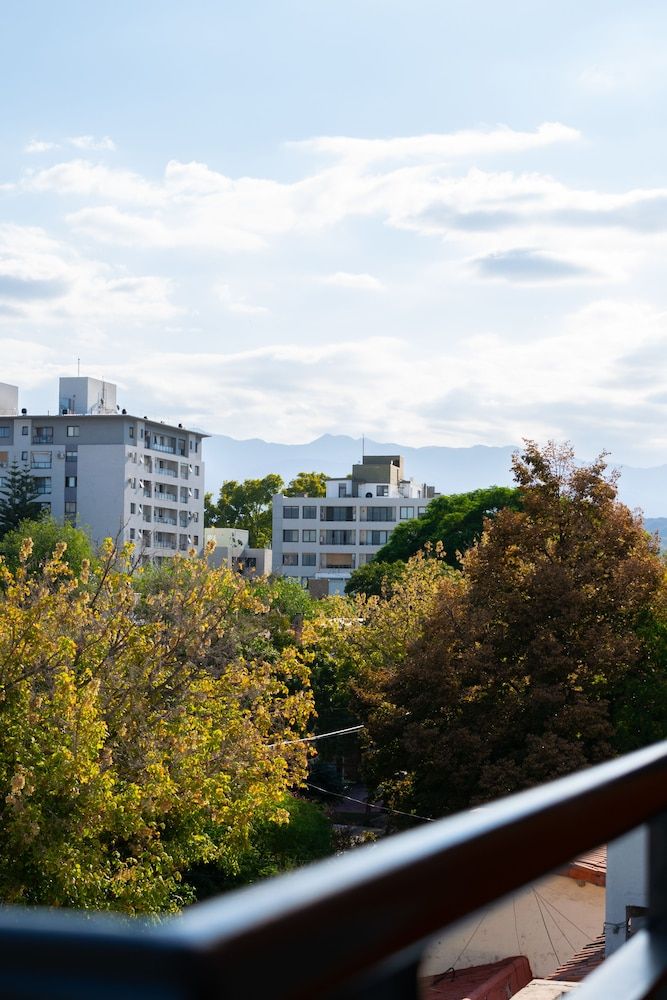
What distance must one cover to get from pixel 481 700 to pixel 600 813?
21753mm

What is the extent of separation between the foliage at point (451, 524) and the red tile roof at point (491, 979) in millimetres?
36435

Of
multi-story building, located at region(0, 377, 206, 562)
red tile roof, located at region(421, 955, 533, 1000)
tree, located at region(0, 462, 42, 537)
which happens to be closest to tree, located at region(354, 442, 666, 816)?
red tile roof, located at region(421, 955, 533, 1000)

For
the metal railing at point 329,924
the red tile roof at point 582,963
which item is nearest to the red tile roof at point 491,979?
the red tile roof at point 582,963

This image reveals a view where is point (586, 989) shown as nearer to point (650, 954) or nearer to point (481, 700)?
point (650, 954)

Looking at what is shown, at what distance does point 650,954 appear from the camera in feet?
4.29

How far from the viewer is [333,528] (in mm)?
102562

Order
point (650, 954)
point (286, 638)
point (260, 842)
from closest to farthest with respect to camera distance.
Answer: point (650, 954)
point (260, 842)
point (286, 638)

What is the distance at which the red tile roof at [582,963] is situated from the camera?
30.9ft

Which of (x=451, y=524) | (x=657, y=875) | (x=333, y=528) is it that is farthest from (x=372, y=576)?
(x=657, y=875)

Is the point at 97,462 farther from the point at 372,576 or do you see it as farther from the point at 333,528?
the point at 372,576

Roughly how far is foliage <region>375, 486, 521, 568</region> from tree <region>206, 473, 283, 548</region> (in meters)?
46.1

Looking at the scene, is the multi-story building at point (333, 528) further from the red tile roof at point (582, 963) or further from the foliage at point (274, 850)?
the red tile roof at point (582, 963)

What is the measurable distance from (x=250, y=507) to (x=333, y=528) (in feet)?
27.3

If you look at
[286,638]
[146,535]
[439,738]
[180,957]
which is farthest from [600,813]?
[146,535]
